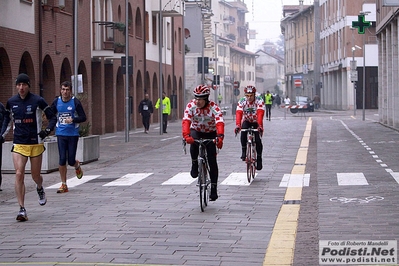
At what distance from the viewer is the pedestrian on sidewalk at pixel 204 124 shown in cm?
1218

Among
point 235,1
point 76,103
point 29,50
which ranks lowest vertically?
point 76,103

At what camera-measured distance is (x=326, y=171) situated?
18.0 meters

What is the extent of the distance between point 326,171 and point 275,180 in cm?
198

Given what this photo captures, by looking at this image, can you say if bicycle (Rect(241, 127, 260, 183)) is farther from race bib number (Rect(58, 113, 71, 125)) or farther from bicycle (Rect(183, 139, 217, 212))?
bicycle (Rect(183, 139, 217, 212))

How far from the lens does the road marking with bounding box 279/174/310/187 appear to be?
50.8ft

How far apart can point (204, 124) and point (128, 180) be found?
493cm

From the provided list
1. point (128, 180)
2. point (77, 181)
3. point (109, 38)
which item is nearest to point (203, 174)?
point (128, 180)

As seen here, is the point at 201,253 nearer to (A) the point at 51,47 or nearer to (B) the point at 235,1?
(A) the point at 51,47

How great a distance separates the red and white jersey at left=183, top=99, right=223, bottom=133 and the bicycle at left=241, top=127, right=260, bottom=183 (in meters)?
3.79

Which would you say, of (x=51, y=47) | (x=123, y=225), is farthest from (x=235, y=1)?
(x=123, y=225)

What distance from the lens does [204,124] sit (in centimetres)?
1235

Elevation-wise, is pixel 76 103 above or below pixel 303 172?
above

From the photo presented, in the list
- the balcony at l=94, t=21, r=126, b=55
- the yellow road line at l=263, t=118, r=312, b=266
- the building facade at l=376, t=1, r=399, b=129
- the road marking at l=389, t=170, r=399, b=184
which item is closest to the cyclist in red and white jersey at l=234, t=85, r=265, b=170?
the yellow road line at l=263, t=118, r=312, b=266

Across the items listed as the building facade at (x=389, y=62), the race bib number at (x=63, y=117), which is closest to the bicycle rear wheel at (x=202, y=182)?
the race bib number at (x=63, y=117)
